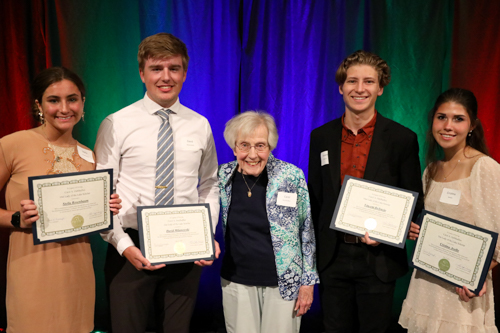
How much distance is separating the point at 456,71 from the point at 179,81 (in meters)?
2.46

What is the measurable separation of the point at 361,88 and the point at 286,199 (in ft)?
2.57

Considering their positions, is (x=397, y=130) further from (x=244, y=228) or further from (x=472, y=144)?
(x=244, y=228)

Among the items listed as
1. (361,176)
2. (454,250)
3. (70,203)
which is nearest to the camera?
(70,203)

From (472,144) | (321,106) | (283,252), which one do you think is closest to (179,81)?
(283,252)

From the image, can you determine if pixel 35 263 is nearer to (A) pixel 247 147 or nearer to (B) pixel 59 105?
(B) pixel 59 105

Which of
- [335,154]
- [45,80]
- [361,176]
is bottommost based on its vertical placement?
[361,176]

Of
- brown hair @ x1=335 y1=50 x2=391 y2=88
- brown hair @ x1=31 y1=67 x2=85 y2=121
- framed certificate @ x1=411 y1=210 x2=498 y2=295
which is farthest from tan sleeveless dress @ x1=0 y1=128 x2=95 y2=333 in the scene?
framed certificate @ x1=411 y1=210 x2=498 y2=295

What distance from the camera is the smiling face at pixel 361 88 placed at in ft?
7.02

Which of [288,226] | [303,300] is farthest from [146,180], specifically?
[303,300]

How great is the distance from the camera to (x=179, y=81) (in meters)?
2.04

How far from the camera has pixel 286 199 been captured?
2.05 m

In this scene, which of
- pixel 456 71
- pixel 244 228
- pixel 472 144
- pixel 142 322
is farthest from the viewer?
pixel 456 71

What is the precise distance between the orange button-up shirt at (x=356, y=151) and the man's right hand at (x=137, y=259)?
1.17 metres

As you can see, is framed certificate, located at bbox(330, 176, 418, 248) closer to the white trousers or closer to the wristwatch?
the white trousers
